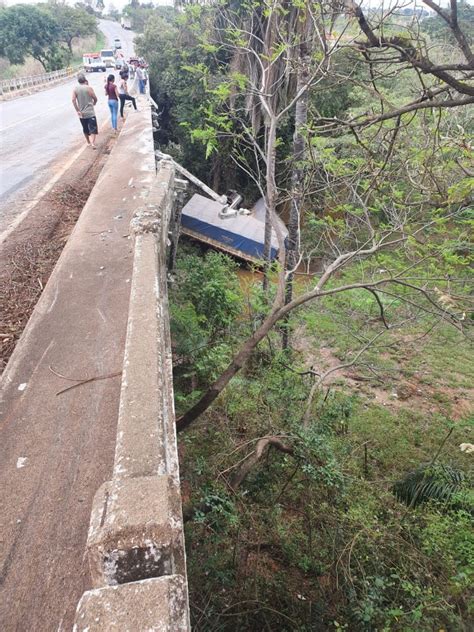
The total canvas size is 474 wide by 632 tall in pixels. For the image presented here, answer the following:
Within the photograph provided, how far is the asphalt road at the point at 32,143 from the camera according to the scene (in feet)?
27.7

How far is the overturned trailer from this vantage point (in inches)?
582

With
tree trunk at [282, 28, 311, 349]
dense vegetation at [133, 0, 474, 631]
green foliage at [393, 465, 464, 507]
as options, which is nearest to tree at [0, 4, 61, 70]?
dense vegetation at [133, 0, 474, 631]

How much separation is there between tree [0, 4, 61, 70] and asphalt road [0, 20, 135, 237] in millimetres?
16099

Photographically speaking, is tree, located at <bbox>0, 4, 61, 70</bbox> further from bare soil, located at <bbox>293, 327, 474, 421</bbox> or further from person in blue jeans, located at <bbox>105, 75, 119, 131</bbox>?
bare soil, located at <bbox>293, 327, 474, 421</bbox>

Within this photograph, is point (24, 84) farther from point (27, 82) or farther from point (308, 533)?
point (308, 533)

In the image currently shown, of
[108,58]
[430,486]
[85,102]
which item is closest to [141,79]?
[85,102]

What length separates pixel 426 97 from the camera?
295 centimetres

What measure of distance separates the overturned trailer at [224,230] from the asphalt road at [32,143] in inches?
170

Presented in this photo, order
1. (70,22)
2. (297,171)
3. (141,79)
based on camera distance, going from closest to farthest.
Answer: (297,171) < (141,79) < (70,22)

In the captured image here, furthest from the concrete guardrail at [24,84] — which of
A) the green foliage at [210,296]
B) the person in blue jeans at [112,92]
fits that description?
the green foliage at [210,296]

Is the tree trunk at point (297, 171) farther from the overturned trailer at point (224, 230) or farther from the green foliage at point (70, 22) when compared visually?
the green foliage at point (70, 22)

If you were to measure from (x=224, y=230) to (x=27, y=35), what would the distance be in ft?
106

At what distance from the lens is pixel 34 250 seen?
20.4 ft

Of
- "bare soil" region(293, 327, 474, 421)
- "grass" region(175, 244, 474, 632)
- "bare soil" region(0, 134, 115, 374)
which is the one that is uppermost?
"bare soil" region(0, 134, 115, 374)
